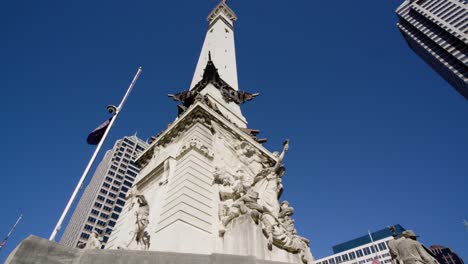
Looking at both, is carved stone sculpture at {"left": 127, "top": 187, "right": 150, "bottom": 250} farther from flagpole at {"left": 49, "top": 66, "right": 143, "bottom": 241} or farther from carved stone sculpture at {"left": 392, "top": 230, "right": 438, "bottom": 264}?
carved stone sculpture at {"left": 392, "top": 230, "right": 438, "bottom": 264}

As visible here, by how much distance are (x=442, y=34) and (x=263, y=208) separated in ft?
387

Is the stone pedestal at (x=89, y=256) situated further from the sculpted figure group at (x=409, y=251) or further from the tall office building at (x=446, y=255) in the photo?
the tall office building at (x=446, y=255)

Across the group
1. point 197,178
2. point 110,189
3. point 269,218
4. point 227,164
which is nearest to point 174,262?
point 197,178

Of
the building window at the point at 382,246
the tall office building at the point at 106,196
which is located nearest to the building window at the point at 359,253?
the building window at the point at 382,246

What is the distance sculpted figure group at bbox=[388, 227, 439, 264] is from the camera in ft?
19.2

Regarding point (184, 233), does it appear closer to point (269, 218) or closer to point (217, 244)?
point (217, 244)

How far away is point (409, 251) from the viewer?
6008 millimetres

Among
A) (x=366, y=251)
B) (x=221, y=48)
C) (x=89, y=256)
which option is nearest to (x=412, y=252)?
(x=89, y=256)

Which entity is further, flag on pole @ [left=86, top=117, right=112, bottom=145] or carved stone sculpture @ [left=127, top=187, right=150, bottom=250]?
flag on pole @ [left=86, top=117, right=112, bottom=145]

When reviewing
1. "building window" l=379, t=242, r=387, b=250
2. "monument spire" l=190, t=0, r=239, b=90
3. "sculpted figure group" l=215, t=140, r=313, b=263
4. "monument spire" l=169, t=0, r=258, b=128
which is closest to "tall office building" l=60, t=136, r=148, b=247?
"monument spire" l=190, t=0, r=239, b=90

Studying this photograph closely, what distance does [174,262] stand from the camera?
445 centimetres

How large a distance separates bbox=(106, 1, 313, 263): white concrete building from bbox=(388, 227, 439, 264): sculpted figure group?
3.44 m

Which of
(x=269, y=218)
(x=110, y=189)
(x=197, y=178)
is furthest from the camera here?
(x=110, y=189)

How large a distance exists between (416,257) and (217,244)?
5218mm
